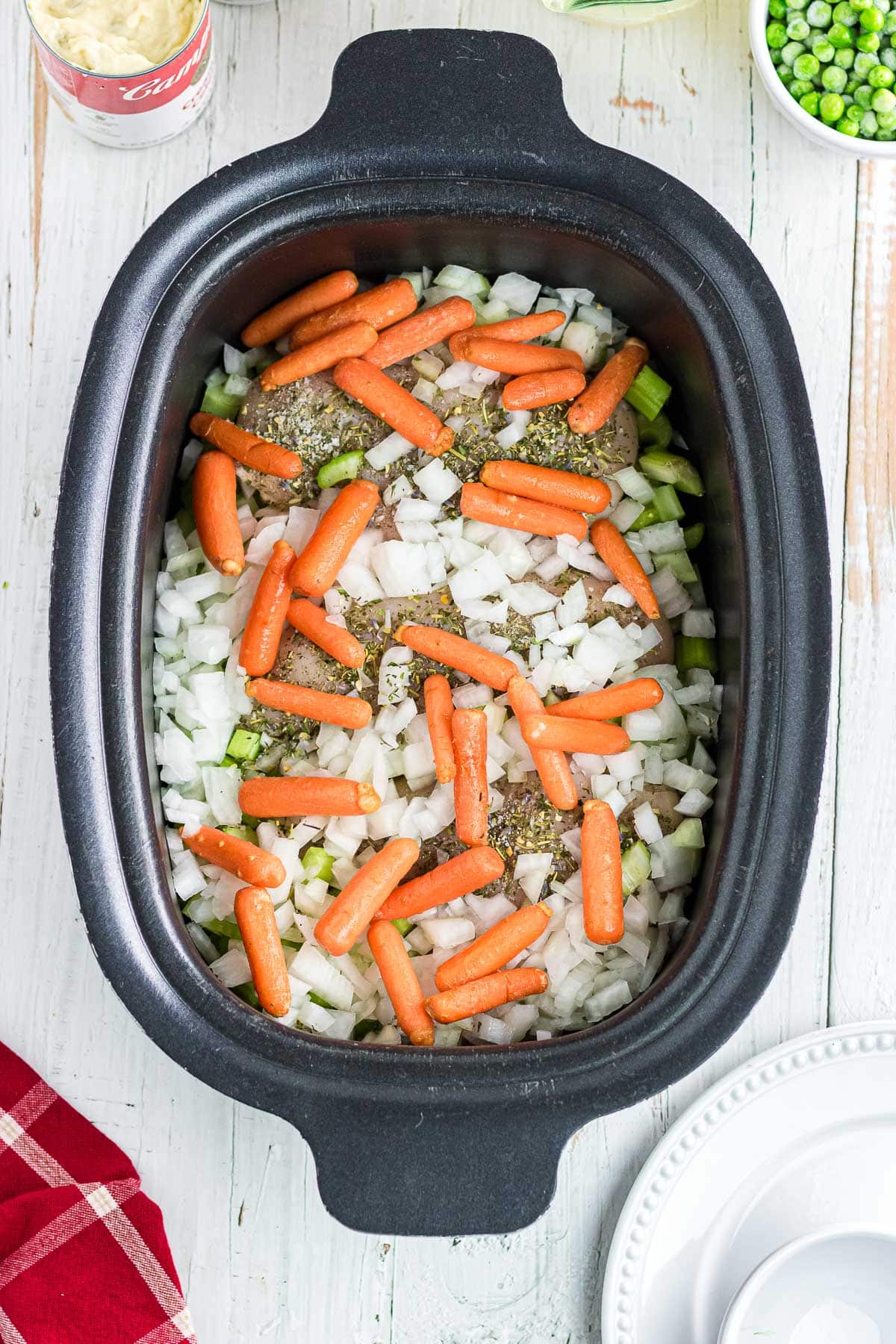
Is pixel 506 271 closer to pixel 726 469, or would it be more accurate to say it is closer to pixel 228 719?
pixel 726 469

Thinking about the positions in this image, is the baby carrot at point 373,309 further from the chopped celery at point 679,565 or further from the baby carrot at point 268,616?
the chopped celery at point 679,565

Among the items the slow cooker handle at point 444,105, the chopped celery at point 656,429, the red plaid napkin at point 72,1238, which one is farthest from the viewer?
the chopped celery at point 656,429

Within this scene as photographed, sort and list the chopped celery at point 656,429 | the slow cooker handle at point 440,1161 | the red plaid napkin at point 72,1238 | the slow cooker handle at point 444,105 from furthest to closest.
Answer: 1. the chopped celery at point 656,429
2. the red plaid napkin at point 72,1238
3. the slow cooker handle at point 444,105
4. the slow cooker handle at point 440,1161

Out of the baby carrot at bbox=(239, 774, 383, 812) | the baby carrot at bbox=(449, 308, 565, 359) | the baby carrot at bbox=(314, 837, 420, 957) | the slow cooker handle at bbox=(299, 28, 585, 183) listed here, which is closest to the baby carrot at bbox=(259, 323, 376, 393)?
the baby carrot at bbox=(449, 308, 565, 359)

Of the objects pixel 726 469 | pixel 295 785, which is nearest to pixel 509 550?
pixel 726 469

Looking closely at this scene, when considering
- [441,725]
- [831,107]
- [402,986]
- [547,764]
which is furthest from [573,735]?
[831,107]

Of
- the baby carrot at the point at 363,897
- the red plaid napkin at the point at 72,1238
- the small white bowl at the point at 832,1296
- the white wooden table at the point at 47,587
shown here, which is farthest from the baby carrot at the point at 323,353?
the small white bowl at the point at 832,1296
